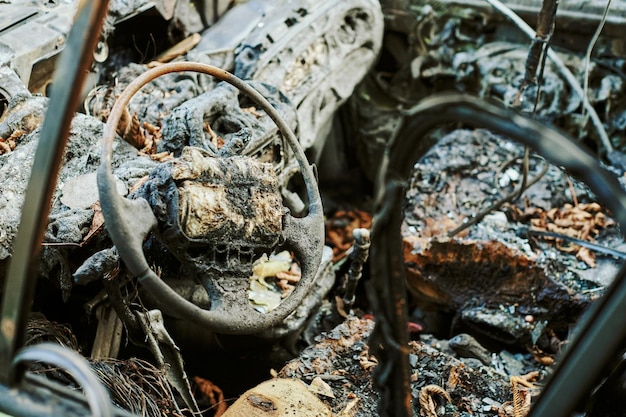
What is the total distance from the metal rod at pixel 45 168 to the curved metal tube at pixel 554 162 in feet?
2.14

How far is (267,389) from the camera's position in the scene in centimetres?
255

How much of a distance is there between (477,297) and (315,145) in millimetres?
1475

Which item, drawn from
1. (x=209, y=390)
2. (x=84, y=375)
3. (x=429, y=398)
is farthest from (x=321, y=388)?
(x=84, y=375)

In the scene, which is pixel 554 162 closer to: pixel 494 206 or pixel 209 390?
pixel 209 390

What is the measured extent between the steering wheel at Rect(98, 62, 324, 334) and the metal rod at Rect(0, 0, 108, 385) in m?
0.41

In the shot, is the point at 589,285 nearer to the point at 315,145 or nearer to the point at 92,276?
the point at 315,145

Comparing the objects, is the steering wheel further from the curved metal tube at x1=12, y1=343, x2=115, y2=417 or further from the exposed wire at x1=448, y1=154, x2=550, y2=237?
the exposed wire at x1=448, y1=154, x2=550, y2=237

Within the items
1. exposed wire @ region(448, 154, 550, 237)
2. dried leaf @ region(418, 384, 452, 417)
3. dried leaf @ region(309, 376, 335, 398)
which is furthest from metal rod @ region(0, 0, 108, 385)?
exposed wire @ region(448, 154, 550, 237)

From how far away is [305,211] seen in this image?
12.0 ft

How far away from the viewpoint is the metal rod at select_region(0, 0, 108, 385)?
1.31m

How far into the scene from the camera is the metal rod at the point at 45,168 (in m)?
1.31

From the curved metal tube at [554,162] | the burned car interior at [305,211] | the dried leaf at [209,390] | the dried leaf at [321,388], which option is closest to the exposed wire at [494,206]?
the burned car interior at [305,211]

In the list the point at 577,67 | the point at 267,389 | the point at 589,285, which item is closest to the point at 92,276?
the point at 267,389

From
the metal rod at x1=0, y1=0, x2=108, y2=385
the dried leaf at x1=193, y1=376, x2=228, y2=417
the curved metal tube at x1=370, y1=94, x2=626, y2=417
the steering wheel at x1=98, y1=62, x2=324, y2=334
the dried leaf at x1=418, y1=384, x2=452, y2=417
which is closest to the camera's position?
the curved metal tube at x1=370, y1=94, x2=626, y2=417
